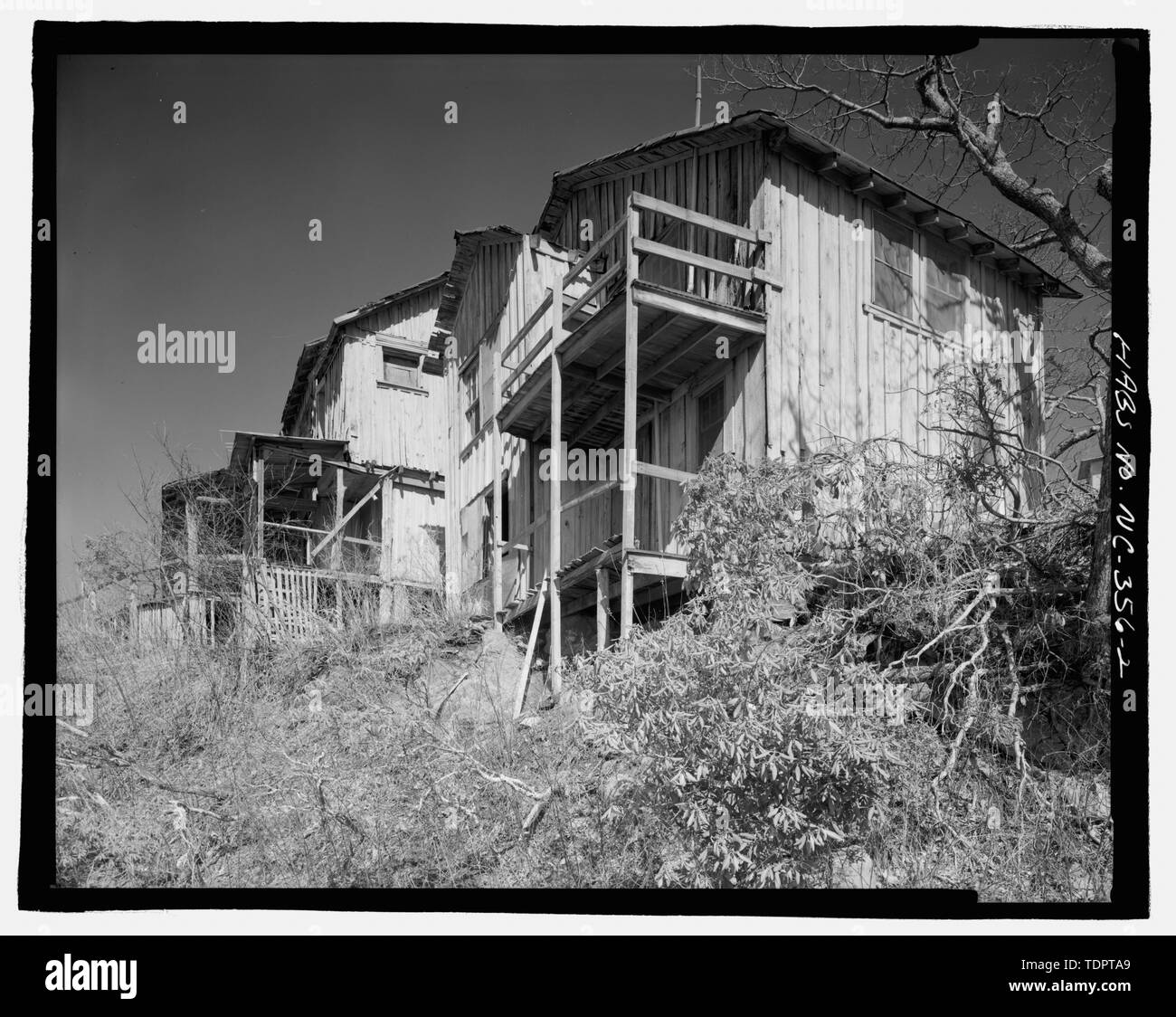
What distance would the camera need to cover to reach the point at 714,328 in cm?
1242

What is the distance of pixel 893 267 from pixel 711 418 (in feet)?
Result: 10.8

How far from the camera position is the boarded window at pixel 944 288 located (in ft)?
48.0

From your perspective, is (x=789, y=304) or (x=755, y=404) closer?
(x=755, y=404)

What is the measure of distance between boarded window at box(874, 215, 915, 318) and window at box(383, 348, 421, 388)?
12.2m

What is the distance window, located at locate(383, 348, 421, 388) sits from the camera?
23438 mm

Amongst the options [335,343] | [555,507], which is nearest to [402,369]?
[335,343]

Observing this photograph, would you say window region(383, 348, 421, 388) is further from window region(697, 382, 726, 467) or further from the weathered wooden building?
window region(697, 382, 726, 467)

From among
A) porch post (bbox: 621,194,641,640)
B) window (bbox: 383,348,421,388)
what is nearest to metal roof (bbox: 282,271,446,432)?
window (bbox: 383,348,421,388)

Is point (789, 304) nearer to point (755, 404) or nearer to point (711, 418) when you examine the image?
point (755, 404)

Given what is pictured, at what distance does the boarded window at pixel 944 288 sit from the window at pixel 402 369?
12296mm

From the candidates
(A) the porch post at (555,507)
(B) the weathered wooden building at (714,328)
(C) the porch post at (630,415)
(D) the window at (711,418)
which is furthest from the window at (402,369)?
(C) the porch post at (630,415)

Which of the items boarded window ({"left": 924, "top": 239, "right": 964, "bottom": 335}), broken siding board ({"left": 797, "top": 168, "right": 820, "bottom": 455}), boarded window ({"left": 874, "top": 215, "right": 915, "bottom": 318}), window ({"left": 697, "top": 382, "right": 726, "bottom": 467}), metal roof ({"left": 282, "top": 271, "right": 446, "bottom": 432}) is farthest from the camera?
metal roof ({"left": 282, "top": 271, "right": 446, "bottom": 432})

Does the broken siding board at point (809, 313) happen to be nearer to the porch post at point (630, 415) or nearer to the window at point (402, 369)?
the porch post at point (630, 415)

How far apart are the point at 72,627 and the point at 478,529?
22.1 ft
